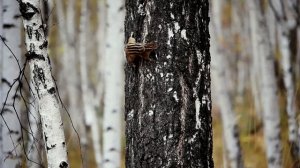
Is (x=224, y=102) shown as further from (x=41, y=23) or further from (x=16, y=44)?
(x=41, y=23)

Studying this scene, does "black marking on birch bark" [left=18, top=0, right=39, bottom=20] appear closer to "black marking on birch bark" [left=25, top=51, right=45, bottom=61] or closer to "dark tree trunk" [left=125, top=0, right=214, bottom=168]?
"black marking on birch bark" [left=25, top=51, right=45, bottom=61]

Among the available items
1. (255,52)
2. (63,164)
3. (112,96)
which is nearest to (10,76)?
(112,96)

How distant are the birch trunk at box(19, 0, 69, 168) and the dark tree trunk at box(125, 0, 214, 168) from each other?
1.68ft

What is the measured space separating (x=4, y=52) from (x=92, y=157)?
1095 centimetres

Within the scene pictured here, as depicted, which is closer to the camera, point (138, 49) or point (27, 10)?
point (138, 49)

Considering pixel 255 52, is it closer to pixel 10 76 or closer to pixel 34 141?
pixel 10 76

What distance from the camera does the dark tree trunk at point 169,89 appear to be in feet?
8.23

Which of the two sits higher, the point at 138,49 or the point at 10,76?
the point at 10,76

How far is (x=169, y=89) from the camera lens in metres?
2.52

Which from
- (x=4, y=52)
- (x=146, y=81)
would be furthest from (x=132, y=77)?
(x=4, y=52)

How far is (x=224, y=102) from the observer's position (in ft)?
25.1

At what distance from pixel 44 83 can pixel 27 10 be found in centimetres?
44

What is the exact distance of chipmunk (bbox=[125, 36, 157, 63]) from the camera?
2.52m

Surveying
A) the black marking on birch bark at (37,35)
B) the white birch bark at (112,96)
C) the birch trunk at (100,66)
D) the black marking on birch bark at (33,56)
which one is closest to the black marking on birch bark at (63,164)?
the black marking on birch bark at (33,56)
